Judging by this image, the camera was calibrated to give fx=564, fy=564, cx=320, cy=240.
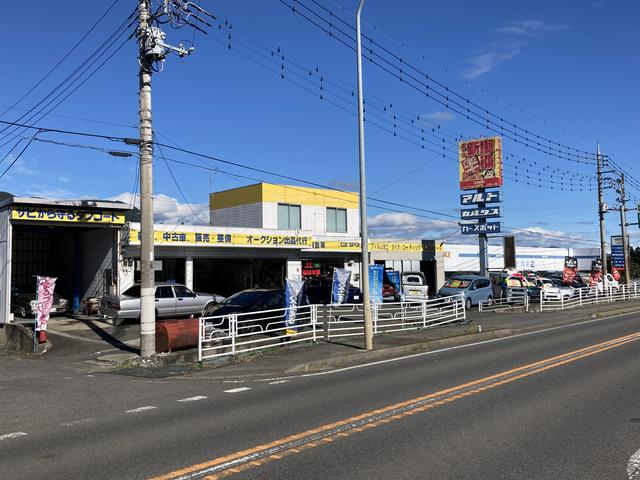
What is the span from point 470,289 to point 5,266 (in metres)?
22.3

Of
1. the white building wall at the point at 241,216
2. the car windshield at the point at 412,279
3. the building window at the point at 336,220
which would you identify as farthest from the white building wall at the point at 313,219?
the car windshield at the point at 412,279

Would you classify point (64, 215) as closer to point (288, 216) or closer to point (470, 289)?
point (288, 216)

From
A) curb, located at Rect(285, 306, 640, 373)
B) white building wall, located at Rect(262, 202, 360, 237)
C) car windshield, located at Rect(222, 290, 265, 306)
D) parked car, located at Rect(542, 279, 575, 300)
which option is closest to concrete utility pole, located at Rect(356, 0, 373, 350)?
curb, located at Rect(285, 306, 640, 373)

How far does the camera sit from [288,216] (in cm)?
3950

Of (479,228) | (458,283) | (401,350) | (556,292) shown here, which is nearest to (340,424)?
(401,350)

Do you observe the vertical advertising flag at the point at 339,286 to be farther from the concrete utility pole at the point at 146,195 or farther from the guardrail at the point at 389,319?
the concrete utility pole at the point at 146,195

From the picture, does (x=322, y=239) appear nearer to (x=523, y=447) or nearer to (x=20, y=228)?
(x=20, y=228)

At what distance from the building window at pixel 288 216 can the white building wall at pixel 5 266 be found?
1988cm

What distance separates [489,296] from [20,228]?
24479 millimetres

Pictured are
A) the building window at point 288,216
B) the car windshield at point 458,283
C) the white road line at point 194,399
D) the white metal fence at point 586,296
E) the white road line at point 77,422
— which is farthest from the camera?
the building window at point 288,216

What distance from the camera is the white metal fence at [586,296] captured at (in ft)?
104

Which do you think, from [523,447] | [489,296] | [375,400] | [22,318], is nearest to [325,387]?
[375,400]

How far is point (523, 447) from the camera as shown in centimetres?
596

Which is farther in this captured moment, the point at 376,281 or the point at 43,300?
the point at 376,281
